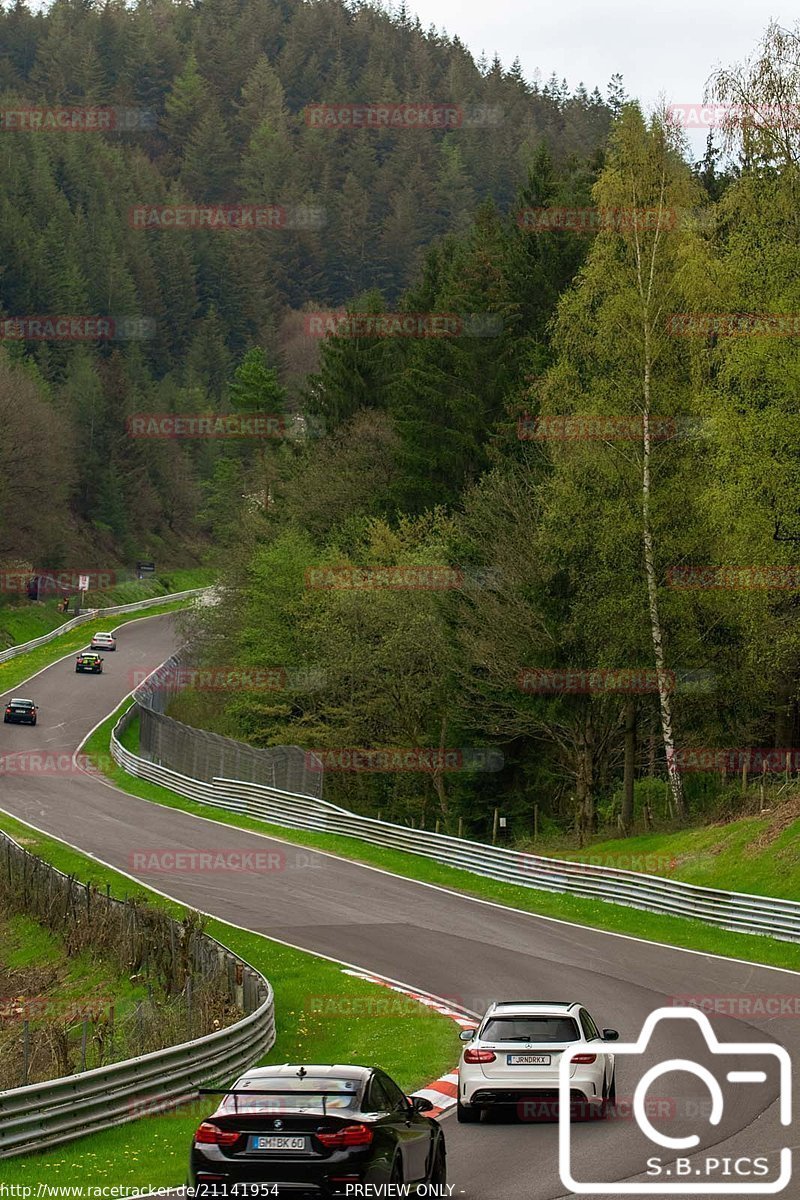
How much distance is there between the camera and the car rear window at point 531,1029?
16766 mm

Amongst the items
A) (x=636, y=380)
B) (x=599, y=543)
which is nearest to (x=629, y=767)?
(x=599, y=543)

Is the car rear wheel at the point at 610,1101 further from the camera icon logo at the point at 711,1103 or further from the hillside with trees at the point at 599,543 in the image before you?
the hillside with trees at the point at 599,543

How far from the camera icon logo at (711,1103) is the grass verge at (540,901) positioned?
7240 mm

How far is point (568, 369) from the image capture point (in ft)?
132

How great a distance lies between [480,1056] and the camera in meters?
16.5

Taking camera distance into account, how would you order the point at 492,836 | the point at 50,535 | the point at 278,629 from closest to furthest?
the point at 492,836
the point at 278,629
the point at 50,535

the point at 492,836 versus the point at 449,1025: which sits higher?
the point at 449,1025

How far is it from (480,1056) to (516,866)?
23.7m

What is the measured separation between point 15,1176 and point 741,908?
21.3m

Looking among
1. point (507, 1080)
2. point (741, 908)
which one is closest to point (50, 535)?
point (741, 908)

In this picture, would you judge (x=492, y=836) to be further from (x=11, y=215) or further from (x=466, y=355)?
(x=11, y=215)

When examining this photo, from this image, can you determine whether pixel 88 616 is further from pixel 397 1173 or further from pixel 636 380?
pixel 397 1173

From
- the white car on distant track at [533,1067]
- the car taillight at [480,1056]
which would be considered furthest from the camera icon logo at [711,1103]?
the car taillight at [480,1056]

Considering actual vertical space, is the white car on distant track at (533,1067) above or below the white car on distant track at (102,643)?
above
